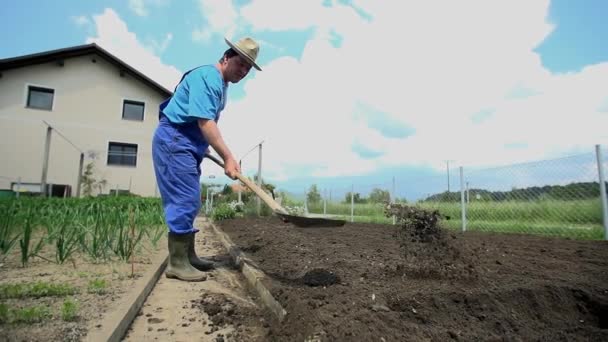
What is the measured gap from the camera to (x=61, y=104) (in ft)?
53.5

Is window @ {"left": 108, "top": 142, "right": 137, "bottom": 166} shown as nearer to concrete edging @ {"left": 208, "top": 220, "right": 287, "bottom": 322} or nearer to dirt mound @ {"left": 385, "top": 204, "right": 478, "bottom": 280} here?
concrete edging @ {"left": 208, "top": 220, "right": 287, "bottom": 322}

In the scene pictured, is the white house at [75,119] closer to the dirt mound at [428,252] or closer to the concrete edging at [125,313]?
the concrete edging at [125,313]

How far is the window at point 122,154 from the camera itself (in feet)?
54.9

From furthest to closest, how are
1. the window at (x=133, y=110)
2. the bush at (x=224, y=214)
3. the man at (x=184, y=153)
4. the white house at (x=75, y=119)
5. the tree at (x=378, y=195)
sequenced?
1. the window at (x=133, y=110)
2. the white house at (x=75, y=119)
3. the tree at (x=378, y=195)
4. the bush at (x=224, y=214)
5. the man at (x=184, y=153)

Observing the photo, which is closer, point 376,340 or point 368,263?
point 376,340

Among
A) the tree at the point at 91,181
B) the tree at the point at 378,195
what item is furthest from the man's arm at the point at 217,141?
the tree at the point at 91,181

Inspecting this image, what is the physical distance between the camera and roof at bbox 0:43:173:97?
15.4 meters

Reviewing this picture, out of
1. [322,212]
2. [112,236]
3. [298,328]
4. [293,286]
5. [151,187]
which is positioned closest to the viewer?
[298,328]

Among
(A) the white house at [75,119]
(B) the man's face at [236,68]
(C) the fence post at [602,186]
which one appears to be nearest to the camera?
(B) the man's face at [236,68]

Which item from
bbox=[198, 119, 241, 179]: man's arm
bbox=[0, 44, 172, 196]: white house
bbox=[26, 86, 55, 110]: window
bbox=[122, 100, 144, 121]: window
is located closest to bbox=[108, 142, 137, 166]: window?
bbox=[0, 44, 172, 196]: white house

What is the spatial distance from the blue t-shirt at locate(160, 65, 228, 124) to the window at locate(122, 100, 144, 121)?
54.6 ft

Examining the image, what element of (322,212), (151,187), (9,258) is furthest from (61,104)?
Answer: (9,258)

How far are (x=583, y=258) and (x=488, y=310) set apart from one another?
91.7 inches

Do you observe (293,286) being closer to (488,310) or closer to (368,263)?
(368,263)
